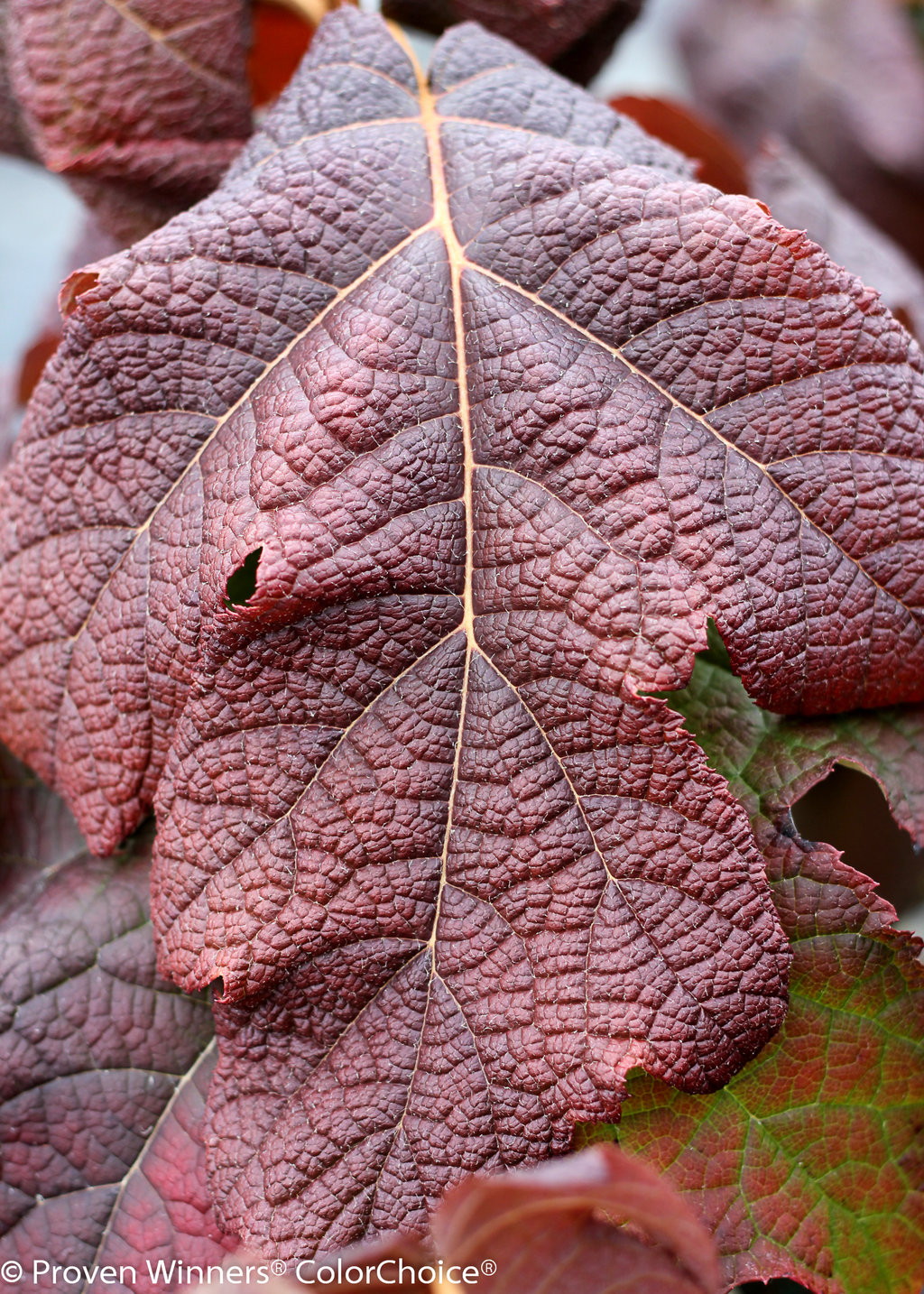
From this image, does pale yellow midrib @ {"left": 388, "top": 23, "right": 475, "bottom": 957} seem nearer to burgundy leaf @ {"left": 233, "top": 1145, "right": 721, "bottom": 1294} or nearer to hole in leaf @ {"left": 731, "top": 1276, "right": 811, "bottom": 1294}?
burgundy leaf @ {"left": 233, "top": 1145, "right": 721, "bottom": 1294}

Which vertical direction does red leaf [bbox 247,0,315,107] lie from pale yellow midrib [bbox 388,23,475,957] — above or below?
above

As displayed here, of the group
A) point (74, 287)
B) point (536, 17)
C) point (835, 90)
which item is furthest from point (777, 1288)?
point (835, 90)

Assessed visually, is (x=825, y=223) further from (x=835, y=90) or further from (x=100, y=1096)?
(x=100, y=1096)

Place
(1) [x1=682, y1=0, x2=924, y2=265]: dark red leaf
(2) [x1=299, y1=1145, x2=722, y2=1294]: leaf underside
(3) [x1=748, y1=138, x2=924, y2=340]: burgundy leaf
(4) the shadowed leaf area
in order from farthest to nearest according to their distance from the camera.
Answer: (1) [x1=682, y1=0, x2=924, y2=265]: dark red leaf, (3) [x1=748, y1=138, x2=924, y2=340]: burgundy leaf, (4) the shadowed leaf area, (2) [x1=299, y1=1145, x2=722, y2=1294]: leaf underside

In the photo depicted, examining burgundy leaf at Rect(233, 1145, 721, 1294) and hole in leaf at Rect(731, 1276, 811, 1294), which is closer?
burgundy leaf at Rect(233, 1145, 721, 1294)

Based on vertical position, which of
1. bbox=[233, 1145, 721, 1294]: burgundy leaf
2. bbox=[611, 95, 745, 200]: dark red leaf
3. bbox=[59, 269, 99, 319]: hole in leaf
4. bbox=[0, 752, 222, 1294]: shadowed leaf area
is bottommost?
bbox=[0, 752, 222, 1294]: shadowed leaf area

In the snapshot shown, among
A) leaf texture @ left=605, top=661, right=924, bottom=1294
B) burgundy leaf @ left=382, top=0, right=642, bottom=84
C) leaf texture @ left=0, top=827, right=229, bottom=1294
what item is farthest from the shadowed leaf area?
burgundy leaf @ left=382, top=0, right=642, bottom=84
